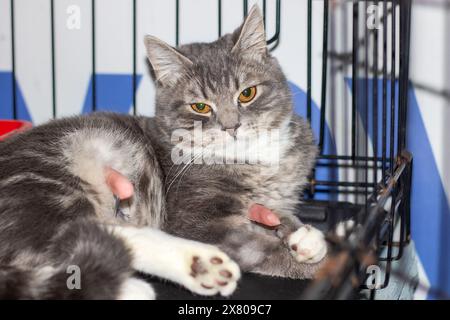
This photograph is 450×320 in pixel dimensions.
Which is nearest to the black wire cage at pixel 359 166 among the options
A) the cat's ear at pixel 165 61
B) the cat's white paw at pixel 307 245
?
the cat's white paw at pixel 307 245

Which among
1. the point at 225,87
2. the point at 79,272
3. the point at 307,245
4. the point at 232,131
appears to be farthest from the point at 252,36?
the point at 79,272

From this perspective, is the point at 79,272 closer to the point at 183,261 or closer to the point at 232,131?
the point at 183,261

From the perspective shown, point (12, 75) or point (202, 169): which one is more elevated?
point (12, 75)

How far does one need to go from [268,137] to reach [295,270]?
41 centimetres

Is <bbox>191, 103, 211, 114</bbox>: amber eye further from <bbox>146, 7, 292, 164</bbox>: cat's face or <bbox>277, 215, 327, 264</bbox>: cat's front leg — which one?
<bbox>277, 215, 327, 264</bbox>: cat's front leg

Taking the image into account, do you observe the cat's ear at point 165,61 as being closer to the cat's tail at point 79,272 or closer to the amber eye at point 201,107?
the amber eye at point 201,107

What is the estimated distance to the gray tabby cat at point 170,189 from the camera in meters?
1.23

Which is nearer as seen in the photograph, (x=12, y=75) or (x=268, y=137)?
(x=268, y=137)

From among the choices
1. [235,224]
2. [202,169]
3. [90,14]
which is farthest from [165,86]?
[90,14]

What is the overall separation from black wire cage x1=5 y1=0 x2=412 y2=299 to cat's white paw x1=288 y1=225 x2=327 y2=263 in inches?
1.8

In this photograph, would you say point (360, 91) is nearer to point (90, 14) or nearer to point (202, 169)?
point (202, 169)

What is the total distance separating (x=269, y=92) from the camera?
67.9 inches

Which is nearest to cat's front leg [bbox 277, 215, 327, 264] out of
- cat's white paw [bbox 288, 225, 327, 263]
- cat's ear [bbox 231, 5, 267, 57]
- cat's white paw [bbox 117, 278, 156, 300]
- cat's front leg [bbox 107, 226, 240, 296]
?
cat's white paw [bbox 288, 225, 327, 263]
